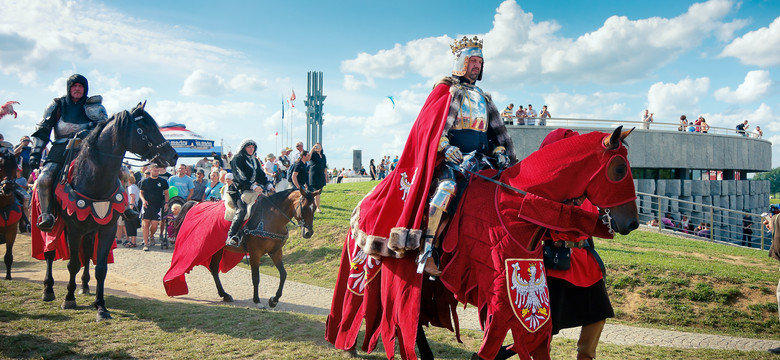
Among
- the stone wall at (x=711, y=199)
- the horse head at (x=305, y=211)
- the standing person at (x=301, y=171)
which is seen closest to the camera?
the horse head at (x=305, y=211)

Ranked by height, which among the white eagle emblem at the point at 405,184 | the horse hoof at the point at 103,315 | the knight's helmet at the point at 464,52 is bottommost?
the horse hoof at the point at 103,315

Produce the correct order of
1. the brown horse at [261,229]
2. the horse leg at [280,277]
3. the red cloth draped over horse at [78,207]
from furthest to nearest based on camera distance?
1. the brown horse at [261,229]
2. the horse leg at [280,277]
3. the red cloth draped over horse at [78,207]

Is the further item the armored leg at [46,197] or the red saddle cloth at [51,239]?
the red saddle cloth at [51,239]

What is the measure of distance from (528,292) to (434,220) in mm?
942

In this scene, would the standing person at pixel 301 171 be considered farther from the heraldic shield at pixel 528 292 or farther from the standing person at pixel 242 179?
the heraldic shield at pixel 528 292

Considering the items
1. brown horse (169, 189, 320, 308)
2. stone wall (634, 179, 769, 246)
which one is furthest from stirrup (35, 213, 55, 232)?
stone wall (634, 179, 769, 246)

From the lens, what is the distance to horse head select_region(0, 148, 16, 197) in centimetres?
945

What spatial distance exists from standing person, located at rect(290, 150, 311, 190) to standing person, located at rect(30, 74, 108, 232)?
683 centimetres

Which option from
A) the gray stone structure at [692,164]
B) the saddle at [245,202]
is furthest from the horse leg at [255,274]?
the gray stone structure at [692,164]

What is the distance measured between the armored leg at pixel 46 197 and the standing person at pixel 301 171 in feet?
24.7

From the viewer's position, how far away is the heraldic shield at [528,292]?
3.71 meters

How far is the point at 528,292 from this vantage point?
375cm

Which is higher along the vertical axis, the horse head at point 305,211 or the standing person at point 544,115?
the standing person at point 544,115

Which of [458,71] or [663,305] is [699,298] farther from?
[458,71]
